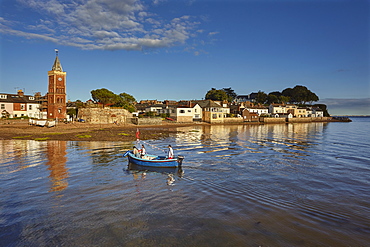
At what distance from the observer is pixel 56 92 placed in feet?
226

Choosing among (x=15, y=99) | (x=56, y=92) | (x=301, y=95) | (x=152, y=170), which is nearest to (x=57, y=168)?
(x=152, y=170)

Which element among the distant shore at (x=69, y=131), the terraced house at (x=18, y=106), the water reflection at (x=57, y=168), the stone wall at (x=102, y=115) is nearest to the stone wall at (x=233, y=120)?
the stone wall at (x=102, y=115)

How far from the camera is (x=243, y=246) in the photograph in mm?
9844

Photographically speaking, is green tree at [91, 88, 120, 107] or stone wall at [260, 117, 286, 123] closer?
green tree at [91, 88, 120, 107]

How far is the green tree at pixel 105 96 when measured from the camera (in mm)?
88875

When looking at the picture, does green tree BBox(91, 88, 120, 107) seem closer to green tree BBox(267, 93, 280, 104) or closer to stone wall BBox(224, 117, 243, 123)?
stone wall BBox(224, 117, 243, 123)

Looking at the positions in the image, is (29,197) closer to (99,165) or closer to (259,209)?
(99,165)

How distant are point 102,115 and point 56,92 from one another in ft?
47.7

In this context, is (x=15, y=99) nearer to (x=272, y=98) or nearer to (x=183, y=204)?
(x=183, y=204)

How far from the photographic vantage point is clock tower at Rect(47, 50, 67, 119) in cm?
6794

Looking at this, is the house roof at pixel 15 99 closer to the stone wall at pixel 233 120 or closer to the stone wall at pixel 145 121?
the stone wall at pixel 145 121

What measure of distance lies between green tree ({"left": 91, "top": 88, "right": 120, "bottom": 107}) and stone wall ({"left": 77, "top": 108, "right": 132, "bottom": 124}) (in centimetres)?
1628

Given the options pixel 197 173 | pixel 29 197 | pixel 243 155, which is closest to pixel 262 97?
pixel 243 155

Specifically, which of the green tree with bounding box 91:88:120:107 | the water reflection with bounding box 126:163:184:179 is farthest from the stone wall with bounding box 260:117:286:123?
the water reflection with bounding box 126:163:184:179
